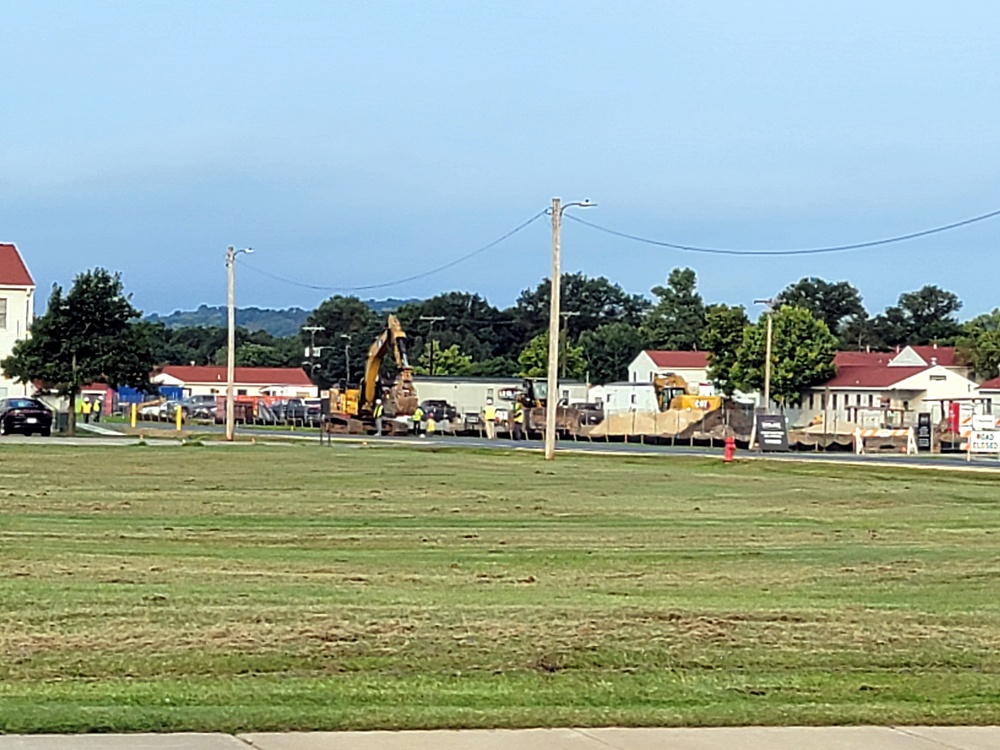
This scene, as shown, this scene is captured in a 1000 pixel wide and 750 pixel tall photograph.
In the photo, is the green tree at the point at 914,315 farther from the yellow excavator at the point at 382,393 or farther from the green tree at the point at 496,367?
the yellow excavator at the point at 382,393

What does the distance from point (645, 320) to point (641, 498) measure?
153 meters

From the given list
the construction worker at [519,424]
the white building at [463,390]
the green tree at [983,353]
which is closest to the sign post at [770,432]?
the construction worker at [519,424]

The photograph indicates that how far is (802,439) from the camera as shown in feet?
219

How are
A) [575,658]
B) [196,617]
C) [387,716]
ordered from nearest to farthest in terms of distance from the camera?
[387,716]
[575,658]
[196,617]

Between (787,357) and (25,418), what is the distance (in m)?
62.0

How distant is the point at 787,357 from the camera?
109250 mm

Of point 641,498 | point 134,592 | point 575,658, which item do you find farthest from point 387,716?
point 641,498

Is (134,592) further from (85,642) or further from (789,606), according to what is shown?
(789,606)

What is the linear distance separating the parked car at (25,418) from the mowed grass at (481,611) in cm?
3277

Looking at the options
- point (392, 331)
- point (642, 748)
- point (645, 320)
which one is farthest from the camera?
point (645, 320)


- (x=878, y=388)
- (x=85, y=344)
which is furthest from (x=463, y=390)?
(x=85, y=344)

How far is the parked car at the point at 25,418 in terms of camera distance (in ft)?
195

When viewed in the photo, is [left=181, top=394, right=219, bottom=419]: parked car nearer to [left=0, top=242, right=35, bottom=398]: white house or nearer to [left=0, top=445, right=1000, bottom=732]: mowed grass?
[left=0, top=242, right=35, bottom=398]: white house

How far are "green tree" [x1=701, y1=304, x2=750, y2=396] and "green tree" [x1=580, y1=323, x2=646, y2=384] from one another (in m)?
44.8
